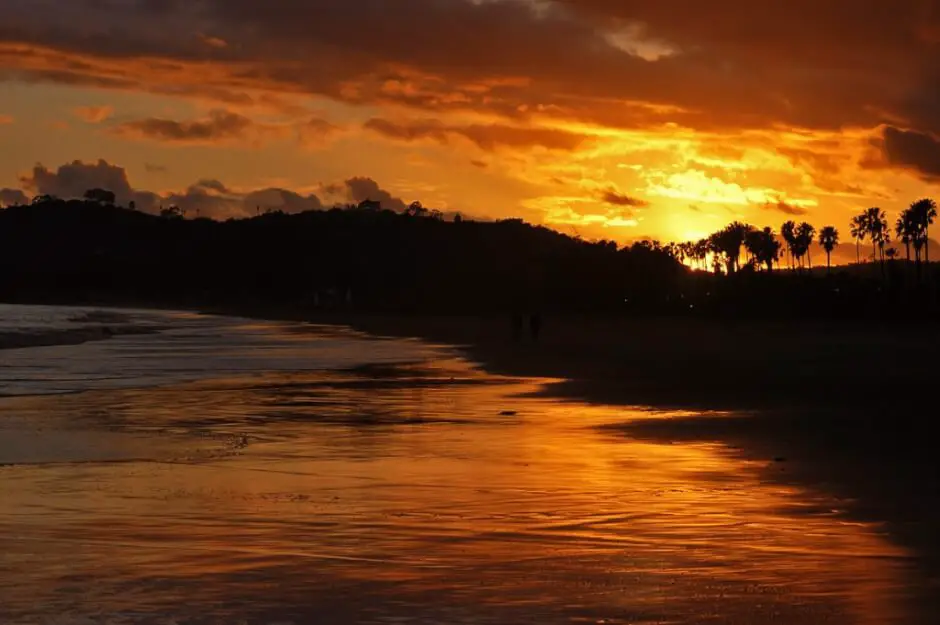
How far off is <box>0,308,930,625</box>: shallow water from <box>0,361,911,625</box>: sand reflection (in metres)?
0.03

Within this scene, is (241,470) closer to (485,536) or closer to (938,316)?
(485,536)

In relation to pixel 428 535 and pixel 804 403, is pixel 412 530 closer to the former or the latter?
pixel 428 535

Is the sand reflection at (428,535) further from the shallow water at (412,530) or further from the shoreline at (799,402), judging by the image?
the shoreline at (799,402)

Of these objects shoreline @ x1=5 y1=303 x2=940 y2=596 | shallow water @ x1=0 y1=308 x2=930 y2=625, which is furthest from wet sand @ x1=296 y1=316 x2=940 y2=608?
shallow water @ x1=0 y1=308 x2=930 y2=625

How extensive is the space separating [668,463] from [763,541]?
512 centimetres

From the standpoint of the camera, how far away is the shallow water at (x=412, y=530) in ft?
27.9

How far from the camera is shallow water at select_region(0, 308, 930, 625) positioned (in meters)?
8.50

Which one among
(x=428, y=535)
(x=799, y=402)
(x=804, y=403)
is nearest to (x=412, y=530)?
(x=428, y=535)

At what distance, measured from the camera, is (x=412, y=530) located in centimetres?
1112

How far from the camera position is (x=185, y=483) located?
13.9 meters

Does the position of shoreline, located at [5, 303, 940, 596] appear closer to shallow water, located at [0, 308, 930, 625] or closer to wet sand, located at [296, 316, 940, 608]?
wet sand, located at [296, 316, 940, 608]

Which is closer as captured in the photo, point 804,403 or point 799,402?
point 804,403

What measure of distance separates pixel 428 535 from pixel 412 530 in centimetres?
28

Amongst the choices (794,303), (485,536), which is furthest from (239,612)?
(794,303)
